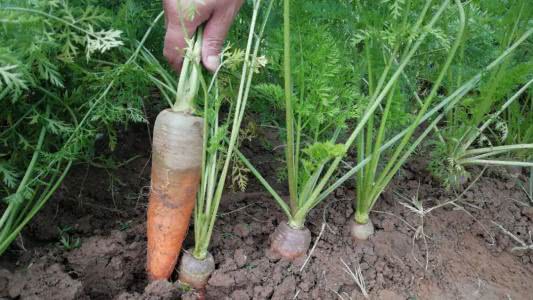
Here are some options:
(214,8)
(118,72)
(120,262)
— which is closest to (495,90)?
(214,8)

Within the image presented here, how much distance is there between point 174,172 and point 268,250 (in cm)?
45

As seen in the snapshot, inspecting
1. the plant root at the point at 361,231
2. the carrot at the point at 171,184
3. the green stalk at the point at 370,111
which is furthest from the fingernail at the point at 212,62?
the plant root at the point at 361,231

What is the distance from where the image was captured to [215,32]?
144cm

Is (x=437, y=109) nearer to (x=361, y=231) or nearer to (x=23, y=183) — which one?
(x=361, y=231)

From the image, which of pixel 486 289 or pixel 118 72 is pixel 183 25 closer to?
pixel 118 72

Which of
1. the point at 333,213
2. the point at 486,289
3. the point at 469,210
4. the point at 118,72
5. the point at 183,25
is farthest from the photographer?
the point at 469,210

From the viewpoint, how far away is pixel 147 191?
1979mm

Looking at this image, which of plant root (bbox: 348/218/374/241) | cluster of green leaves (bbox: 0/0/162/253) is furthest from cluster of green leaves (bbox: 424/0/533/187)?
cluster of green leaves (bbox: 0/0/162/253)

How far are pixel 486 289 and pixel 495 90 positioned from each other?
80 centimetres

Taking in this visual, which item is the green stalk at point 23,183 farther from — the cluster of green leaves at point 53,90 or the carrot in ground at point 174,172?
the carrot in ground at point 174,172

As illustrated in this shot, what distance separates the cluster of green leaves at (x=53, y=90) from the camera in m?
1.25

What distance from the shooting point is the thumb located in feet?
4.70

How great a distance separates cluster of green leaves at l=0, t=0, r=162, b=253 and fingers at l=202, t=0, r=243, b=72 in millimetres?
218

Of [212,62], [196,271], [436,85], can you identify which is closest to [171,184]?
[196,271]
